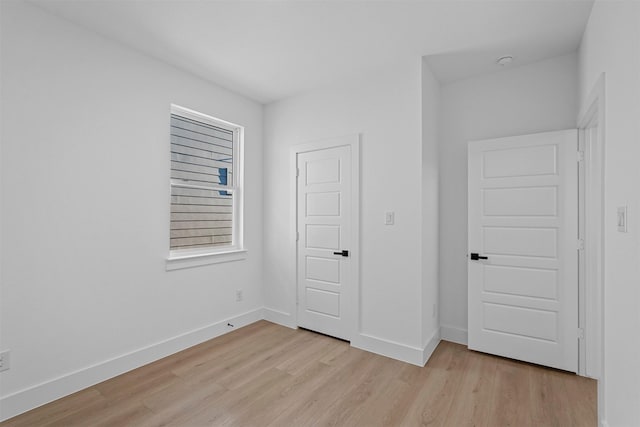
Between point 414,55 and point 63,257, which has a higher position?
point 414,55

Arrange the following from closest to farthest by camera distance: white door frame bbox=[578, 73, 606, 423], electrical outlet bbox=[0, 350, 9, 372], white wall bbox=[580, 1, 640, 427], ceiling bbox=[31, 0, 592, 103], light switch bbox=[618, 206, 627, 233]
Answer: white wall bbox=[580, 1, 640, 427], light switch bbox=[618, 206, 627, 233], electrical outlet bbox=[0, 350, 9, 372], ceiling bbox=[31, 0, 592, 103], white door frame bbox=[578, 73, 606, 423]

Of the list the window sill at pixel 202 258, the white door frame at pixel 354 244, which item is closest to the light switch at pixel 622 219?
the white door frame at pixel 354 244

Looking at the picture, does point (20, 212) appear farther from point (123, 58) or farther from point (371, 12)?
point (371, 12)

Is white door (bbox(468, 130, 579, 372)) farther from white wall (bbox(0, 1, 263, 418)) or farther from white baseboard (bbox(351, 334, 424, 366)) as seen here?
white wall (bbox(0, 1, 263, 418))

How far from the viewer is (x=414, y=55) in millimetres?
2742

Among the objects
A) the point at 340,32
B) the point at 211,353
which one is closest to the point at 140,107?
the point at 340,32

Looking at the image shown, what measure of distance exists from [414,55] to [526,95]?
1150 millimetres

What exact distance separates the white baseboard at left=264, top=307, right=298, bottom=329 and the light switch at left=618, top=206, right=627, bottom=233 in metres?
3.05

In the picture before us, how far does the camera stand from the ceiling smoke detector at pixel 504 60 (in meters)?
2.75

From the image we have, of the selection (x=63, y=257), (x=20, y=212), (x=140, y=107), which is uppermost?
(x=140, y=107)

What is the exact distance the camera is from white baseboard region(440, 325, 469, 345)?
124 inches

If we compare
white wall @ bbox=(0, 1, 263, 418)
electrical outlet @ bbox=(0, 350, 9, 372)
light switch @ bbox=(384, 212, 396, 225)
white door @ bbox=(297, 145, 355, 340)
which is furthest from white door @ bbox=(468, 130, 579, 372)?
electrical outlet @ bbox=(0, 350, 9, 372)

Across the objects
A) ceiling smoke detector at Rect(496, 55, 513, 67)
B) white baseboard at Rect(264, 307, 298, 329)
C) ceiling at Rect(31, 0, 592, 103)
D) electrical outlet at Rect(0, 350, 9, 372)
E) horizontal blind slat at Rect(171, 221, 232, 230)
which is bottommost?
white baseboard at Rect(264, 307, 298, 329)

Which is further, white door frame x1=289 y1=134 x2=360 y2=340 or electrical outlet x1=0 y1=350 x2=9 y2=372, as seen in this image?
white door frame x1=289 y1=134 x2=360 y2=340
